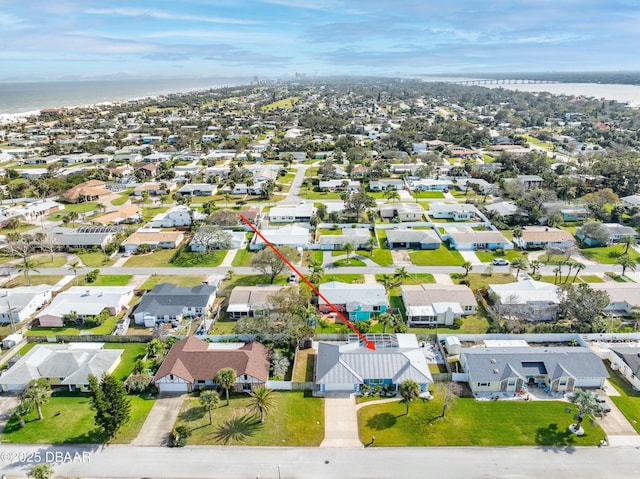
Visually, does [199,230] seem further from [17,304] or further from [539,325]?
[539,325]

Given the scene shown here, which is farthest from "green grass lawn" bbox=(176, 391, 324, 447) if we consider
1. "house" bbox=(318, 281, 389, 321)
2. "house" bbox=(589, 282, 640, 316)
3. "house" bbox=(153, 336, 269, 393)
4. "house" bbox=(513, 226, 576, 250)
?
"house" bbox=(513, 226, 576, 250)

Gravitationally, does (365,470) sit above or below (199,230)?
below

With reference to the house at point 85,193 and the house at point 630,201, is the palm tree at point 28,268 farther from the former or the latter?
the house at point 630,201

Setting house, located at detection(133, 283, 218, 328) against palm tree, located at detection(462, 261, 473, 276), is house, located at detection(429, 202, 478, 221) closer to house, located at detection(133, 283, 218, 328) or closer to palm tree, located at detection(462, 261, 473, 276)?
palm tree, located at detection(462, 261, 473, 276)

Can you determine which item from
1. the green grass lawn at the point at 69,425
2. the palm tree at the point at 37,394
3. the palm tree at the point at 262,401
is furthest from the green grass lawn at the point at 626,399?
the palm tree at the point at 37,394

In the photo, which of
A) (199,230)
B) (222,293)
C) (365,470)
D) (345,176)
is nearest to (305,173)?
(345,176)

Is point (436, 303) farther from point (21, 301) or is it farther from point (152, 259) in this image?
point (21, 301)
